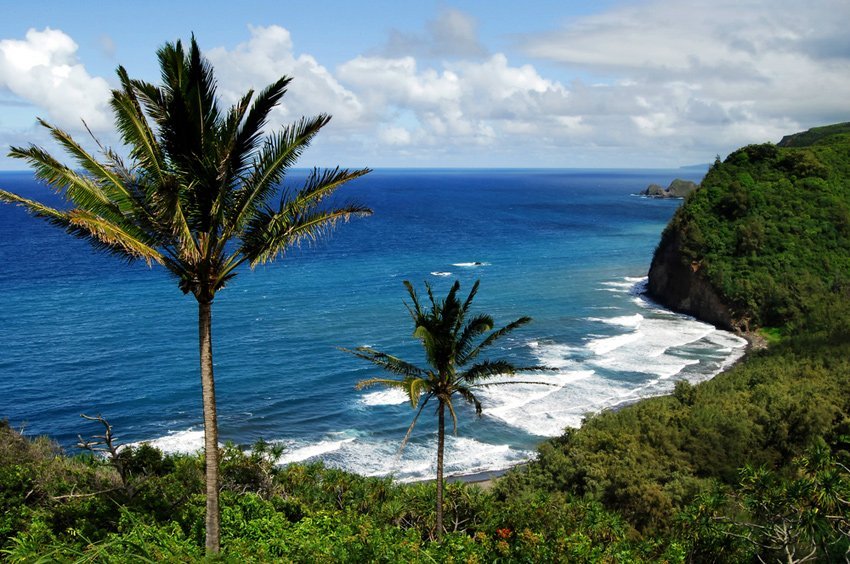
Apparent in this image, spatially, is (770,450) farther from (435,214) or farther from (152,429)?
(435,214)

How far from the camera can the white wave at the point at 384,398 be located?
39.8m

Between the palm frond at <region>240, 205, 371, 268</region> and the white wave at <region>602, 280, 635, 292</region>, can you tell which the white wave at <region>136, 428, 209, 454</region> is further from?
the white wave at <region>602, 280, 635, 292</region>

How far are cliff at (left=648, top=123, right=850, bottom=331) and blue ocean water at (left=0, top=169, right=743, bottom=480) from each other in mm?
3512

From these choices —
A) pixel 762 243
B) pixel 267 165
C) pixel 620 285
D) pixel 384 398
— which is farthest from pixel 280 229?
pixel 620 285

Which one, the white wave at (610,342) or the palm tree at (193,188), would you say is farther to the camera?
the white wave at (610,342)

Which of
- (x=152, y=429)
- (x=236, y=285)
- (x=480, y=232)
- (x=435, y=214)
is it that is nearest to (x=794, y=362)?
(x=152, y=429)

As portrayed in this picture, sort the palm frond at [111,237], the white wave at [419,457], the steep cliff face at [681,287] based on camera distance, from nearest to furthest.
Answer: the palm frond at [111,237]
the white wave at [419,457]
the steep cliff face at [681,287]

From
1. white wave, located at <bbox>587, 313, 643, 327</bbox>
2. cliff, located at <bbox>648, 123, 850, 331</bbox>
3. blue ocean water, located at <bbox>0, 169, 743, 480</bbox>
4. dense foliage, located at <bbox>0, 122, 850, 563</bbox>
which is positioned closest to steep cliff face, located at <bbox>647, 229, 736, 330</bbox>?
→ cliff, located at <bbox>648, 123, 850, 331</bbox>

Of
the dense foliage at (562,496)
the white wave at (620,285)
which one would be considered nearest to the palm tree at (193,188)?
the dense foliage at (562,496)

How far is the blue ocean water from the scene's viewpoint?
3494 cm

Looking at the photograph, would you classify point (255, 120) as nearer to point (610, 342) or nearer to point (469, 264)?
point (610, 342)

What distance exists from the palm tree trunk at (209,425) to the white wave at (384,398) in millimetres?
28832

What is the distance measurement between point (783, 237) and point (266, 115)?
6467 centimetres

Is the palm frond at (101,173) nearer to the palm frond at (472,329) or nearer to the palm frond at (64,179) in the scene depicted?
the palm frond at (64,179)
